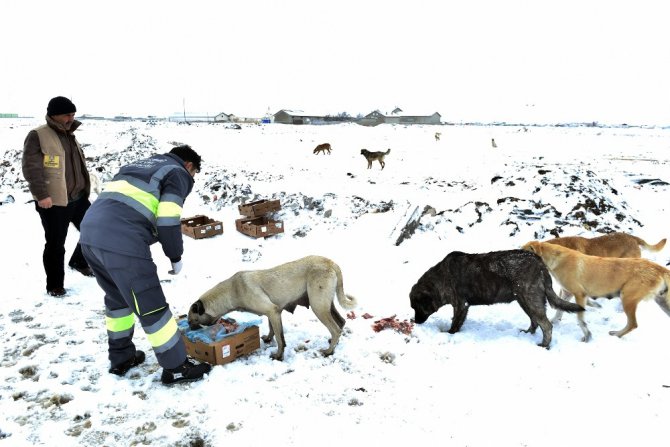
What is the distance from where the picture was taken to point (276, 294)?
5191 millimetres

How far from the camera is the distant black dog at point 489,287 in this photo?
5277 mm

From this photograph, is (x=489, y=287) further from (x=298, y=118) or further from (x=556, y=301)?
(x=298, y=118)

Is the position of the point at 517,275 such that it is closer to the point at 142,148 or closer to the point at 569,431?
the point at 569,431

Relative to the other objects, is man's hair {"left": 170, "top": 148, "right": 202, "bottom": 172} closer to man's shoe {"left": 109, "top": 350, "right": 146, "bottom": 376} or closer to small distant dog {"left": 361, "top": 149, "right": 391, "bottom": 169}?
man's shoe {"left": 109, "top": 350, "right": 146, "bottom": 376}

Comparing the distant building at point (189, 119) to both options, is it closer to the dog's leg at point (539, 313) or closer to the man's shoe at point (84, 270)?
the man's shoe at point (84, 270)

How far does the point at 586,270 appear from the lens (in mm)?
5262

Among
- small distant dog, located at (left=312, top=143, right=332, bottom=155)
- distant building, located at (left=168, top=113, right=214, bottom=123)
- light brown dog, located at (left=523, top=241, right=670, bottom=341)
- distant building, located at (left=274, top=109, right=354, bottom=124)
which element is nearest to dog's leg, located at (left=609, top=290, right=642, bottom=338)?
light brown dog, located at (left=523, top=241, right=670, bottom=341)

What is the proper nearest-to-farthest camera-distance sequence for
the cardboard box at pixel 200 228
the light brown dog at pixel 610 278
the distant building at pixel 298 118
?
the light brown dog at pixel 610 278, the cardboard box at pixel 200 228, the distant building at pixel 298 118

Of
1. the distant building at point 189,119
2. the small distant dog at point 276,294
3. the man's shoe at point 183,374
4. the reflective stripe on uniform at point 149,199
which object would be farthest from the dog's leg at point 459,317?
the distant building at point 189,119

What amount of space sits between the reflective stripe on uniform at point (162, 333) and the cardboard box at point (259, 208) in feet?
20.6

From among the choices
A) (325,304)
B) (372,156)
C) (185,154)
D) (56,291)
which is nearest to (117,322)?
(185,154)

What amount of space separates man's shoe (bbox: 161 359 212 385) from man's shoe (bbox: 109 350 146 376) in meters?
0.56

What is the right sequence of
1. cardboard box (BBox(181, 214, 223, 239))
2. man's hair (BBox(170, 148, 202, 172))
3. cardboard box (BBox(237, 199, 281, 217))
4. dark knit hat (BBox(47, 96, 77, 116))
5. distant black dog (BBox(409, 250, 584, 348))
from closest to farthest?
1. man's hair (BBox(170, 148, 202, 172))
2. distant black dog (BBox(409, 250, 584, 348))
3. dark knit hat (BBox(47, 96, 77, 116))
4. cardboard box (BBox(181, 214, 223, 239))
5. cardboard box (BBox(237, 199, 281, 217))

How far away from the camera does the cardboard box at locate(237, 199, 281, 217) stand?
10.5m
